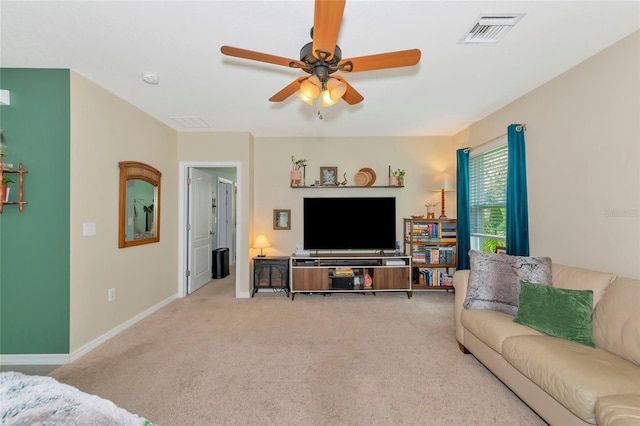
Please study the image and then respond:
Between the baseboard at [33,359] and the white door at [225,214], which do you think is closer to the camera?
the baseboard at [33,359]

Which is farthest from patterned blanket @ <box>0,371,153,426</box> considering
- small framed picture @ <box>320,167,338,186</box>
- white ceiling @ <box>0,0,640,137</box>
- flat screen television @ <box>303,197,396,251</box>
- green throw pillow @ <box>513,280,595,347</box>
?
small framed picture @ <box>320,167,338,186</box>

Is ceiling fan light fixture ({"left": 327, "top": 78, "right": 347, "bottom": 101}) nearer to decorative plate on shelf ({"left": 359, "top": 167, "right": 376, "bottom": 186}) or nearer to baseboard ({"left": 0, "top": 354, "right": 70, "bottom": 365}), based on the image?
decorative plate on shelf ({"left": 359, "top": 167, "right": 376, "bottom": 186})

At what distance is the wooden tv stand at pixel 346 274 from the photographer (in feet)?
13.5

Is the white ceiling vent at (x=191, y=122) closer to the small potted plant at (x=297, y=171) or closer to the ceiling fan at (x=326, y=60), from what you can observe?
the small potted plant at (x=297, y=171)

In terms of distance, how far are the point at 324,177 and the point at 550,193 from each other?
117 inches

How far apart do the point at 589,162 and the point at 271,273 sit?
3921mm

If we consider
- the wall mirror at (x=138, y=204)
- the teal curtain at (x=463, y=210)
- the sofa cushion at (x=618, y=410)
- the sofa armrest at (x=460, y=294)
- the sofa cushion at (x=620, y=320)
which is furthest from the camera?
the teal curtain at (x=463, y=210)

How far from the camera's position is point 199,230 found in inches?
185

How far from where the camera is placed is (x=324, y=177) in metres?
4.61

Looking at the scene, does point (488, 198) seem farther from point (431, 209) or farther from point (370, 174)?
point (370, 174)

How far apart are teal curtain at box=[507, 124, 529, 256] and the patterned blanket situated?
3417 millimetres

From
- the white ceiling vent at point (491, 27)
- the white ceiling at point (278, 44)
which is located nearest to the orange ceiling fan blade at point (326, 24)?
the white ceiling at point (278, 44)

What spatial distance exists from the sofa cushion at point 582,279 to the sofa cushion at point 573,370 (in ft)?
1.42

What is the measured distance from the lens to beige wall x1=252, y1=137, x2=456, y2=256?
4.64m
